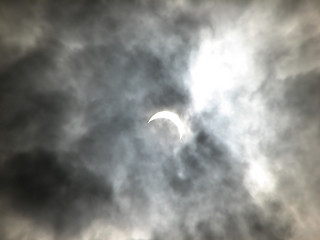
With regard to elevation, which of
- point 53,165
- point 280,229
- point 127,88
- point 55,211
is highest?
point 127,88

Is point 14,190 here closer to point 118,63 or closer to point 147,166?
point 147,166

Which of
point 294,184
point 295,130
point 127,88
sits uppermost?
point 127,88

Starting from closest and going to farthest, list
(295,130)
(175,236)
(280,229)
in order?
(295,130)
(280,229)
(175,236)

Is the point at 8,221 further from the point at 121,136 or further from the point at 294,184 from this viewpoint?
the point at 294,184

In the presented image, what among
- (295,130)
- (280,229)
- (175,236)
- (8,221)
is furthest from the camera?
(175,236)

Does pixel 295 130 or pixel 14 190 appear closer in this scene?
pixel 295 130

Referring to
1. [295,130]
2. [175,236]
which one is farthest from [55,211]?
[295,130]

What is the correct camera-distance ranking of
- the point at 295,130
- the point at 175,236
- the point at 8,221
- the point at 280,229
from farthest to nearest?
the point at 175,236
the point at 280,229
the point at 8,221
the point at 295,130

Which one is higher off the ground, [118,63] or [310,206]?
[118,63]

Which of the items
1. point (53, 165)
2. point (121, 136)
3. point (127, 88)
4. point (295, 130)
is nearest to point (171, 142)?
point (121, 136)
